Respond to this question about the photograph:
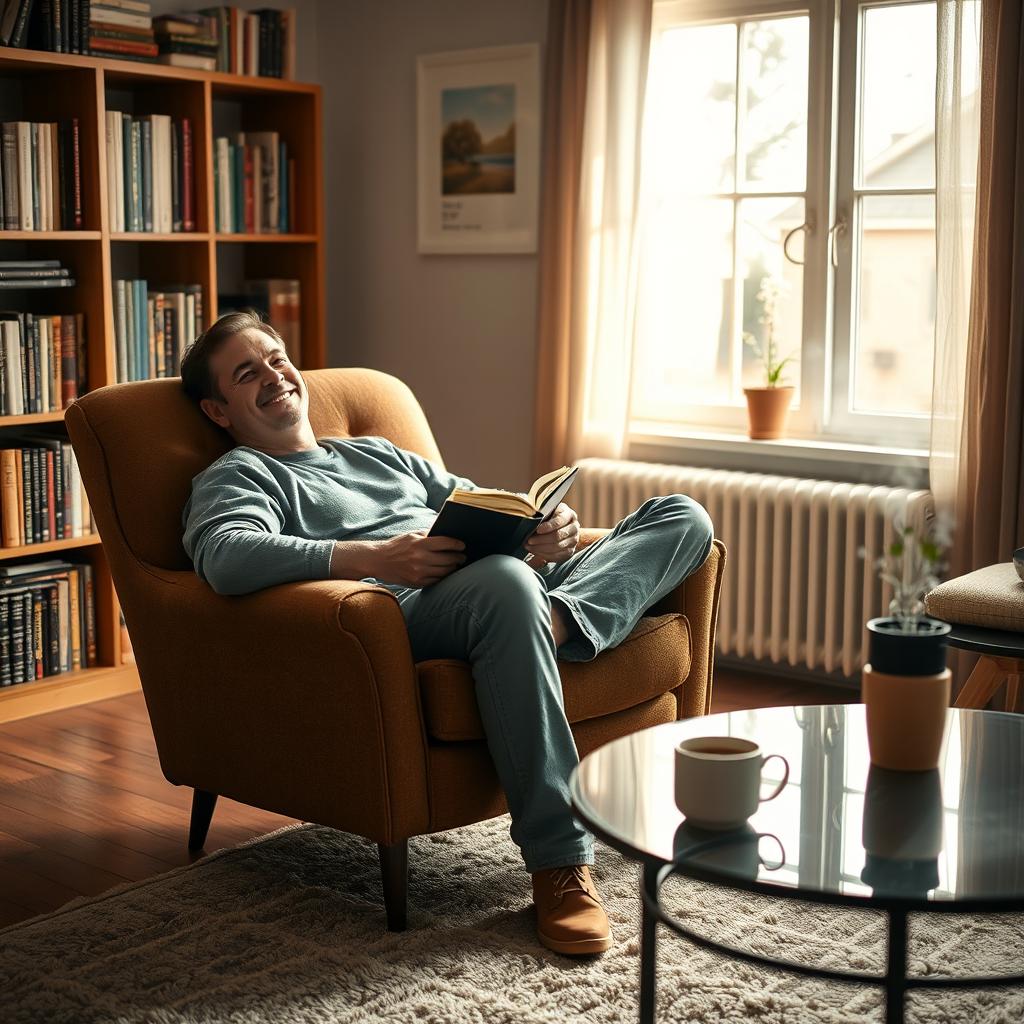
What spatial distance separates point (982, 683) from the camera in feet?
8.96

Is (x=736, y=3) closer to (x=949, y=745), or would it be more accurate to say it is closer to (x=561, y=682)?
(x=561, y=682)

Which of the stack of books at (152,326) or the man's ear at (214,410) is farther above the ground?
the stack of books at (152,326)

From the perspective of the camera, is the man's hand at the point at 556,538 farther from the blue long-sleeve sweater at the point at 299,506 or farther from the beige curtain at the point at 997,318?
the beige curtain at the point at 997,318

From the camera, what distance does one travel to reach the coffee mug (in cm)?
161

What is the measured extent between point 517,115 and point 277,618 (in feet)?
7.87

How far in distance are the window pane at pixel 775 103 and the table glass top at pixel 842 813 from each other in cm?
218

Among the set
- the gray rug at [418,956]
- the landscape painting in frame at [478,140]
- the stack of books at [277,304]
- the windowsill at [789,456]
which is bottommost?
the gray rug at [418,956]

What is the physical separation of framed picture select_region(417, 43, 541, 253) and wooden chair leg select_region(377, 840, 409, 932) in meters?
2.38

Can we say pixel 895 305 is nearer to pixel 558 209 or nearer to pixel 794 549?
pixel 794 549

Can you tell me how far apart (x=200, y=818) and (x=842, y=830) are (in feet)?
4.63

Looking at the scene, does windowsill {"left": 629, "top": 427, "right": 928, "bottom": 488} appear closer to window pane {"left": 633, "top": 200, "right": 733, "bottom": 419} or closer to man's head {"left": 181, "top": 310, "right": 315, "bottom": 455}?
window pane {"left": 633, "top": 200, "right": 733, "bottom": 419}

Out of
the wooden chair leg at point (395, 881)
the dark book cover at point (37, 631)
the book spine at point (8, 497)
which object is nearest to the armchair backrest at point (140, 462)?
the wooden chair leg at point (395, 881)

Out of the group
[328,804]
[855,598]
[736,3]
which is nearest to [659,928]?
[328,804]

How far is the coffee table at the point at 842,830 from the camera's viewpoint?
4.80 feet
